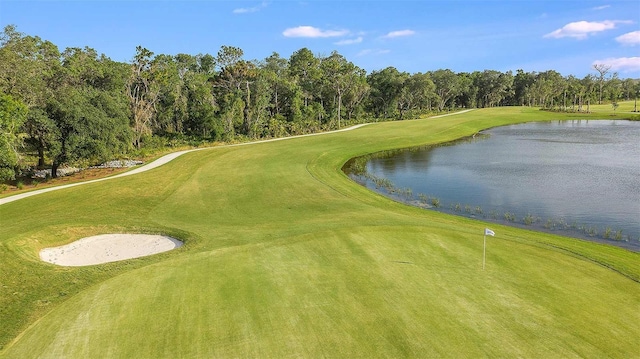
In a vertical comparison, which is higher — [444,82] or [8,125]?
[444,82]

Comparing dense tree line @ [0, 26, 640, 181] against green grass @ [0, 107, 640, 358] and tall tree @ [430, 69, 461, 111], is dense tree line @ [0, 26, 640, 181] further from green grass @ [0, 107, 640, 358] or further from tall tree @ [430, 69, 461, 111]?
green grass @ [0, 107, 640, 358]

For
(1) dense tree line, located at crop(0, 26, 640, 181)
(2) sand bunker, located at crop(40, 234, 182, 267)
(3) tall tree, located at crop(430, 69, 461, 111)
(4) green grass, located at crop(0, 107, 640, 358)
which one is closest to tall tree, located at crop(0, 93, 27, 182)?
(1) dense tree line, located at crop(0, 26, 640, 181)

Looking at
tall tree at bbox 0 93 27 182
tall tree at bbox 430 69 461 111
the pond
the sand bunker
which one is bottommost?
the pond

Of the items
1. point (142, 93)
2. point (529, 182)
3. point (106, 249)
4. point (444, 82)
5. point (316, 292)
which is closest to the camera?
point (316, 292)

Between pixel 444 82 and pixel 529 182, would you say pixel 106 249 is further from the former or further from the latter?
pixel 444 82

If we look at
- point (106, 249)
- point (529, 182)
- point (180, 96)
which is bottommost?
point (529, 182)

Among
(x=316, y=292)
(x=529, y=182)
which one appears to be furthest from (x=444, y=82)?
(x=316, y=292)
